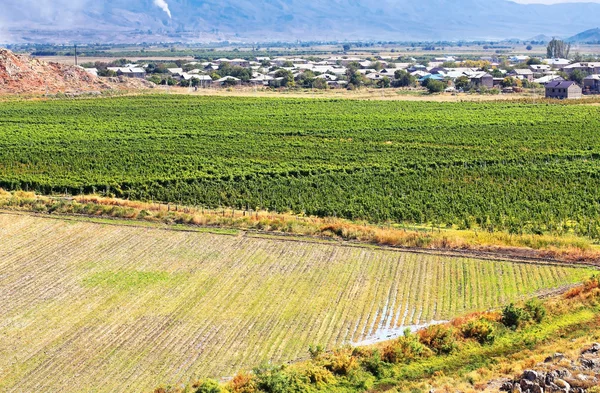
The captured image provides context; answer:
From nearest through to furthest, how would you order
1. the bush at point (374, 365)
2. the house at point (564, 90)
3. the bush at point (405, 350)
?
1. the bush at point (374, 365)
2. the bush at point (405, 350)
3. the house at point (564, 90)

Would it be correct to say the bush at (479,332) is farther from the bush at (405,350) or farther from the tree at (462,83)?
the tree at (462,83)

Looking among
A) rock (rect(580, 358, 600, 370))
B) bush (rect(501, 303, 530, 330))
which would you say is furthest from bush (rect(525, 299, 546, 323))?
rock (rect(580, 358, 600, 370))

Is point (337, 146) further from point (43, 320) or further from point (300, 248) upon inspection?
point (43, 320)

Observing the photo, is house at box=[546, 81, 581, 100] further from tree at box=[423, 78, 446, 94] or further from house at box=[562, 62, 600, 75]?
house at box=[562, 62, 600, 75]

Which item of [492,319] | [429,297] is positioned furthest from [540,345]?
[429,297]

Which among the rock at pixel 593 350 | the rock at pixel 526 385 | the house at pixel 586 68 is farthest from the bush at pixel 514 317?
the house at pixel 586 68

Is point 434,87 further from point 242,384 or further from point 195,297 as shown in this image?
point 242,384
